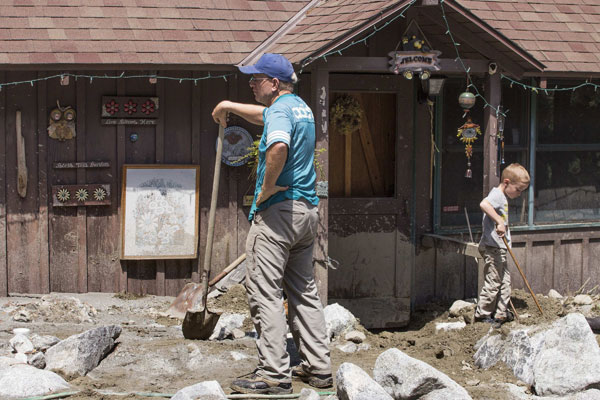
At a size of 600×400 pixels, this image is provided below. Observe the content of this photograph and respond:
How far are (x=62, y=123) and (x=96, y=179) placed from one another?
26.1 inches

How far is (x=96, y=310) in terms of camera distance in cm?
852

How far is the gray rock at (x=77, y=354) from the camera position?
6062 millimetres

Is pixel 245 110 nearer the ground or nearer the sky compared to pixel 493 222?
nearer the sky

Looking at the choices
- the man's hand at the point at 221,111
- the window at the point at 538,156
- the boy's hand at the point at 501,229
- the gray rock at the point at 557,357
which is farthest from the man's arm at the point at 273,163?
the window at the point at 538,156

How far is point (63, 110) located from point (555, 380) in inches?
217

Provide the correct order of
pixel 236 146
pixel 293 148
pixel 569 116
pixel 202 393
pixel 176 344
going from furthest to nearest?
pixel 569 116 < pixel 236 146 < pixel 176 344 < pixel 293 148 < pixel 202 393

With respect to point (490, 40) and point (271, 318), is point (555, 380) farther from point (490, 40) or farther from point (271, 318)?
point (490, 40)

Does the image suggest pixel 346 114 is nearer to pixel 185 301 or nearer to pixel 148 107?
pixel 148 107

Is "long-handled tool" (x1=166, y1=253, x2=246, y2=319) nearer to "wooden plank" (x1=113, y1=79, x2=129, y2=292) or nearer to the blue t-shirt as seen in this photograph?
"wooden plank" (x1=113, y1=79, x2=129, y2=292)

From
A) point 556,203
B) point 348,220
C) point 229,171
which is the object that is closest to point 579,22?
point 556,203

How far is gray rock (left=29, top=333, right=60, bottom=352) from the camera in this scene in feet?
21.4

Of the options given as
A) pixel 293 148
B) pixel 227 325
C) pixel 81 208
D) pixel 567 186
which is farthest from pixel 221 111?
pixel 567 186

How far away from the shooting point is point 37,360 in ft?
20.2

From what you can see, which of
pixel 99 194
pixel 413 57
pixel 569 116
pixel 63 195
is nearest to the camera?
pixel 413 57
